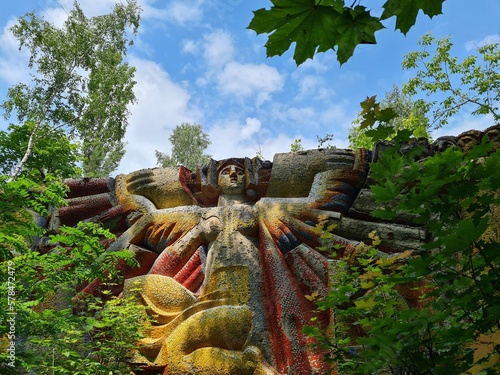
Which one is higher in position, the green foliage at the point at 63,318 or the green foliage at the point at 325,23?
the green foliage at the point at 325,23

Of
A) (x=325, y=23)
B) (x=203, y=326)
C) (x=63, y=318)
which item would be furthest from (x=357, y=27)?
(x=203, y=326)

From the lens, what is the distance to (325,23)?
1261 mm

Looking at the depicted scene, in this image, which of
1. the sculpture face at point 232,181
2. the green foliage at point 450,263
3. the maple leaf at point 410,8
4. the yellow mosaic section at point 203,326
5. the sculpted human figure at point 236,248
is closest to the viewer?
the maple leaf at point 410,8

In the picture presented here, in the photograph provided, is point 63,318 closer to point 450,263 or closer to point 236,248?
point 236,248

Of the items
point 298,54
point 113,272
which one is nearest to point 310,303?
point 113,272

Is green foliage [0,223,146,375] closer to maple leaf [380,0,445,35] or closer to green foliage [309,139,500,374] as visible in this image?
green foliage [309,139,500,374]

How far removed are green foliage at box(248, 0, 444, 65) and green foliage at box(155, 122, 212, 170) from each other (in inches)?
512

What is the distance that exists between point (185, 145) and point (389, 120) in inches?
520

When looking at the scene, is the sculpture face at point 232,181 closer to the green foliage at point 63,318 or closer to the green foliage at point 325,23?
the green foliage at point 63,318

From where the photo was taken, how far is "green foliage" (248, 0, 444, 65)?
1204mm

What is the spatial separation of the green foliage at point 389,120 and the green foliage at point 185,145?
4452 mm

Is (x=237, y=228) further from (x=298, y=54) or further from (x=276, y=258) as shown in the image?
(x=298, y=54)

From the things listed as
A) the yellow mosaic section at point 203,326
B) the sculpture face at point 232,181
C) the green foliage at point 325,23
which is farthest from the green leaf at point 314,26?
the sculpture face at point 232,181

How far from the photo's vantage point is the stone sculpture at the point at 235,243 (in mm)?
4020
